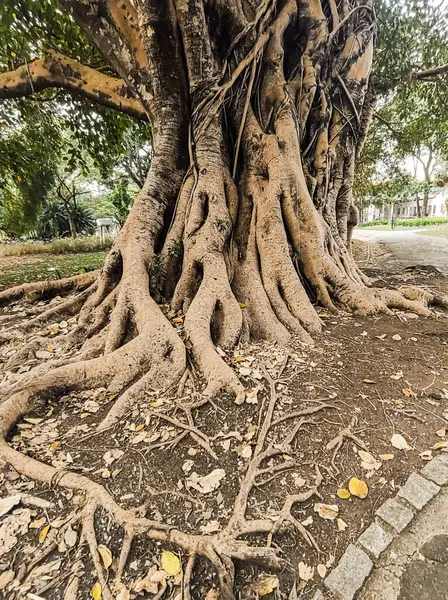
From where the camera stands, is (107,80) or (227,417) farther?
(107,80)

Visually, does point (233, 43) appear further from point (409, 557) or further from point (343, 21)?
point (409, 557)

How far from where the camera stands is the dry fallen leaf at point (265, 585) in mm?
1021

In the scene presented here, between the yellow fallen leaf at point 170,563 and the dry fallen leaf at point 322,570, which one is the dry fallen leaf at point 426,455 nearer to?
the dry fallen leaf at point 322,570

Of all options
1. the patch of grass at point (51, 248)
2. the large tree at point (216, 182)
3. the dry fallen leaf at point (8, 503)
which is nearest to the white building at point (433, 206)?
the patch of grass at point (51, 248)

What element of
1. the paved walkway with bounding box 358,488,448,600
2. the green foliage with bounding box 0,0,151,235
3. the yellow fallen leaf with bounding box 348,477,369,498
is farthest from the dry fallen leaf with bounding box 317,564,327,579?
the green foliage with bounding box 0,0,151,235

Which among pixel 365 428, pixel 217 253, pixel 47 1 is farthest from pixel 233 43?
pixel 365 428

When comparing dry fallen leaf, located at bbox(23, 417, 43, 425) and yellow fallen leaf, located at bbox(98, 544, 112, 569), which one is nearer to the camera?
yellow fallen leaf, located at bbox(98, 544, 112, 569)

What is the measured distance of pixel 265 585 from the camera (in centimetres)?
104

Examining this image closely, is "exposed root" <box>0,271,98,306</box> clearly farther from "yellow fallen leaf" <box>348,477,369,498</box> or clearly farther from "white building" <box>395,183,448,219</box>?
"white building" <box>395,183,448,219</box>

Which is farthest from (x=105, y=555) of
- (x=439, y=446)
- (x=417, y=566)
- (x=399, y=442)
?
(x=439, y=446)

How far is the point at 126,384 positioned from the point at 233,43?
4095mm

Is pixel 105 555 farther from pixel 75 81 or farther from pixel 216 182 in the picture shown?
pixel 75 81

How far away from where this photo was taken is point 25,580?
3.42 ft

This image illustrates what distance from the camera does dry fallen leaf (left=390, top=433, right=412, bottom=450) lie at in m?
1.61
